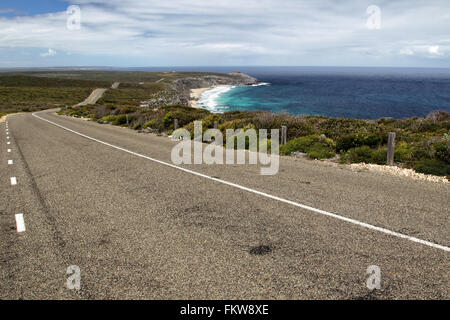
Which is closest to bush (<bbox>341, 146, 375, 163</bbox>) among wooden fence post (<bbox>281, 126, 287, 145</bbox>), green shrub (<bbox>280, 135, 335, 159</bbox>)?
green shrub (<bbox>280, 135, 335, 159</bbox>)

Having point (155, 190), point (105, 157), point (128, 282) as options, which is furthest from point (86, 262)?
point (105, 157)

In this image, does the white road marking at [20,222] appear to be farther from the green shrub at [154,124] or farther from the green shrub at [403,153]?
the green shrub at [154,124]

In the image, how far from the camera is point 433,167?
9.40 m

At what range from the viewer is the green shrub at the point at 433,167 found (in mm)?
9164

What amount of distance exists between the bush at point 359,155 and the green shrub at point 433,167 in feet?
5.09

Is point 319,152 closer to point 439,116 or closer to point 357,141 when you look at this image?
point 357,141

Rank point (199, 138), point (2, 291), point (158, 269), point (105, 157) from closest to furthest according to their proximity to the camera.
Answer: point (2, 291) < point (158, 269) < point (105, 157) < point (199, 138)

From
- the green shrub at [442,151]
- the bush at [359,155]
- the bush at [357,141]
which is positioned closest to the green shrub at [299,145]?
the bush at [357,141]

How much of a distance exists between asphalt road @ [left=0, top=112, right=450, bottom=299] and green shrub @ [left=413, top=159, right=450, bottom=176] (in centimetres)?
122

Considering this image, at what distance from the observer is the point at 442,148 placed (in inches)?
395

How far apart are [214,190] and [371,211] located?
3434mm

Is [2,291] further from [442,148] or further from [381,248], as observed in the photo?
[442,148]

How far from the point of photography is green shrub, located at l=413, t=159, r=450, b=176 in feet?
30.1

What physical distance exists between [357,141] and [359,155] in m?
1.36
